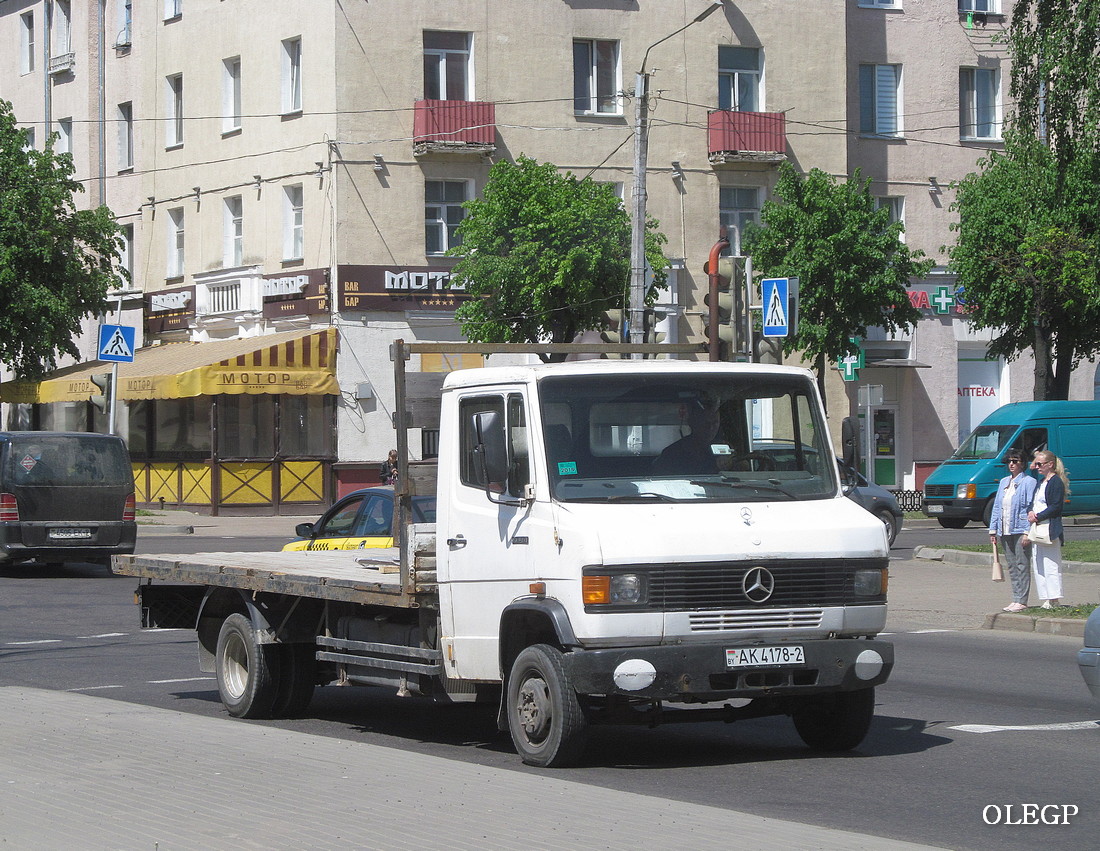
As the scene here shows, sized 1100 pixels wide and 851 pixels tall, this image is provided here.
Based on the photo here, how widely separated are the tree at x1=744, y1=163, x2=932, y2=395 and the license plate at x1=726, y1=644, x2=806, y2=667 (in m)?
27.8

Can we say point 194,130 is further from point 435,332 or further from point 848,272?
point 848,272

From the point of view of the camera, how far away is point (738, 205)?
41719 mm

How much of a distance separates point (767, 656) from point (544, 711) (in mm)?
1201

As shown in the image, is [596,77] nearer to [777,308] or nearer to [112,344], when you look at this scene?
[112,344]

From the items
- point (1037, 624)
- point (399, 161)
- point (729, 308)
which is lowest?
point (1037, 624)

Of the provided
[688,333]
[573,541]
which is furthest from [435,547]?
[688,333]

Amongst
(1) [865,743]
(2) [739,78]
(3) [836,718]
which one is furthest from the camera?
(2) [739,78]

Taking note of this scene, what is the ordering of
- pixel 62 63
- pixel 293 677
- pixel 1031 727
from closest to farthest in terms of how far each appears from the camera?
pixel 1031 727 < pixel 293 677 < pixel 62 63

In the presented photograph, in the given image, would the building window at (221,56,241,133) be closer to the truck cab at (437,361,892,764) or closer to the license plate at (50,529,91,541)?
the license plate at (50,529,91,541)

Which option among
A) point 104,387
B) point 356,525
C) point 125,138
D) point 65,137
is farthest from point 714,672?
point 65,137

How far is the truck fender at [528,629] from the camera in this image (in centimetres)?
873

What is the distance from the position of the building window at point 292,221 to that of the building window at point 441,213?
10.1 ft

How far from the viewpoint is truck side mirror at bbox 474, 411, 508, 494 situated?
9258 millimetres

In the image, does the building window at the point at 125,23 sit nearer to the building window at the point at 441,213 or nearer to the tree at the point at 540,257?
the building window at the point at 441,213
